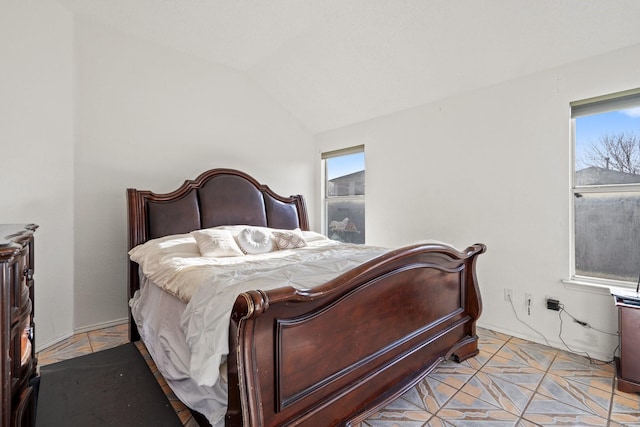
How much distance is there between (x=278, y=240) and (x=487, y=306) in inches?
83.0

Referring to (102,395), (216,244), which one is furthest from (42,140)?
(102,395)

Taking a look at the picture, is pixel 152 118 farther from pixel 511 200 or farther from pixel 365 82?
pixel 511 200

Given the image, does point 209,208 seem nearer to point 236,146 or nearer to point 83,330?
point 236,146

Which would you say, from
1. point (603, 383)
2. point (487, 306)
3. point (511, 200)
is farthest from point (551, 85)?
point (603, 383)

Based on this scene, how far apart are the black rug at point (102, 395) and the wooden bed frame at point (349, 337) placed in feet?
1.56

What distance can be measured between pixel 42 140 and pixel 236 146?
181cm

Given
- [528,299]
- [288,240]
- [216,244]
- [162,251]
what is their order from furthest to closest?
[288,240] → [528,299] → [216,244] → [162,251]

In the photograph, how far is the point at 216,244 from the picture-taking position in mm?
2523

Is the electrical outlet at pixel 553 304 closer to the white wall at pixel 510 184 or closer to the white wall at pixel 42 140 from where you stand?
the white wall at pixel 510 184

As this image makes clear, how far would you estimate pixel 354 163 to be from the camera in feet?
14.0

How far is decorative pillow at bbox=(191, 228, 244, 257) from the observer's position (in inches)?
97.7

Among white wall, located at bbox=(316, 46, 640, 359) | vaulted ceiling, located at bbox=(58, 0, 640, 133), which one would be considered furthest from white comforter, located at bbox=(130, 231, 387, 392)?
vaulted ceiling, located at bbox=(58, 0, 640, 133)

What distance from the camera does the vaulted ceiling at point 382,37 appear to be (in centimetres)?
225

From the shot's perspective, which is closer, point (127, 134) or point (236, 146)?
point (127, 134)
